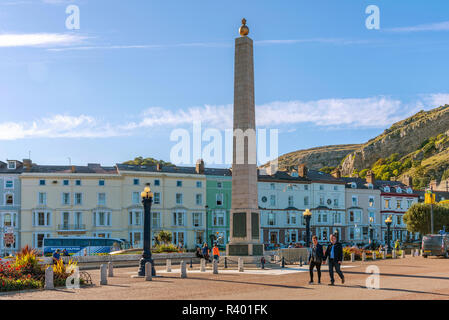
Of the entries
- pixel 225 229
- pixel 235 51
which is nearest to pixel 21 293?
pixel 235 51

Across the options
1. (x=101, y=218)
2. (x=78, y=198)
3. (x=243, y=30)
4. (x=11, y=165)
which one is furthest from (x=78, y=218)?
(x=243, y=30)

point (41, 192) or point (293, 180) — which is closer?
point (41, 192)

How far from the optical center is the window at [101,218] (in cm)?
7212

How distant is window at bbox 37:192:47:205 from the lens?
71000 mm

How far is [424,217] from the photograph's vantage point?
246 ft

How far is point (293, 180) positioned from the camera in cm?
8612

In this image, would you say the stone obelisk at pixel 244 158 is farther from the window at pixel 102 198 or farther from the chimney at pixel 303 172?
the chimney at pixel 303 172

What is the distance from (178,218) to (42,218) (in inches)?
685

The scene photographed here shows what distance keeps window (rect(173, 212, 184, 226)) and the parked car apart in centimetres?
3681

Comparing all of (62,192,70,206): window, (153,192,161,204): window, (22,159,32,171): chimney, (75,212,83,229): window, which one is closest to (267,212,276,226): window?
(153,192,161,204): window

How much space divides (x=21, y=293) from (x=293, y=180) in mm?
67666
